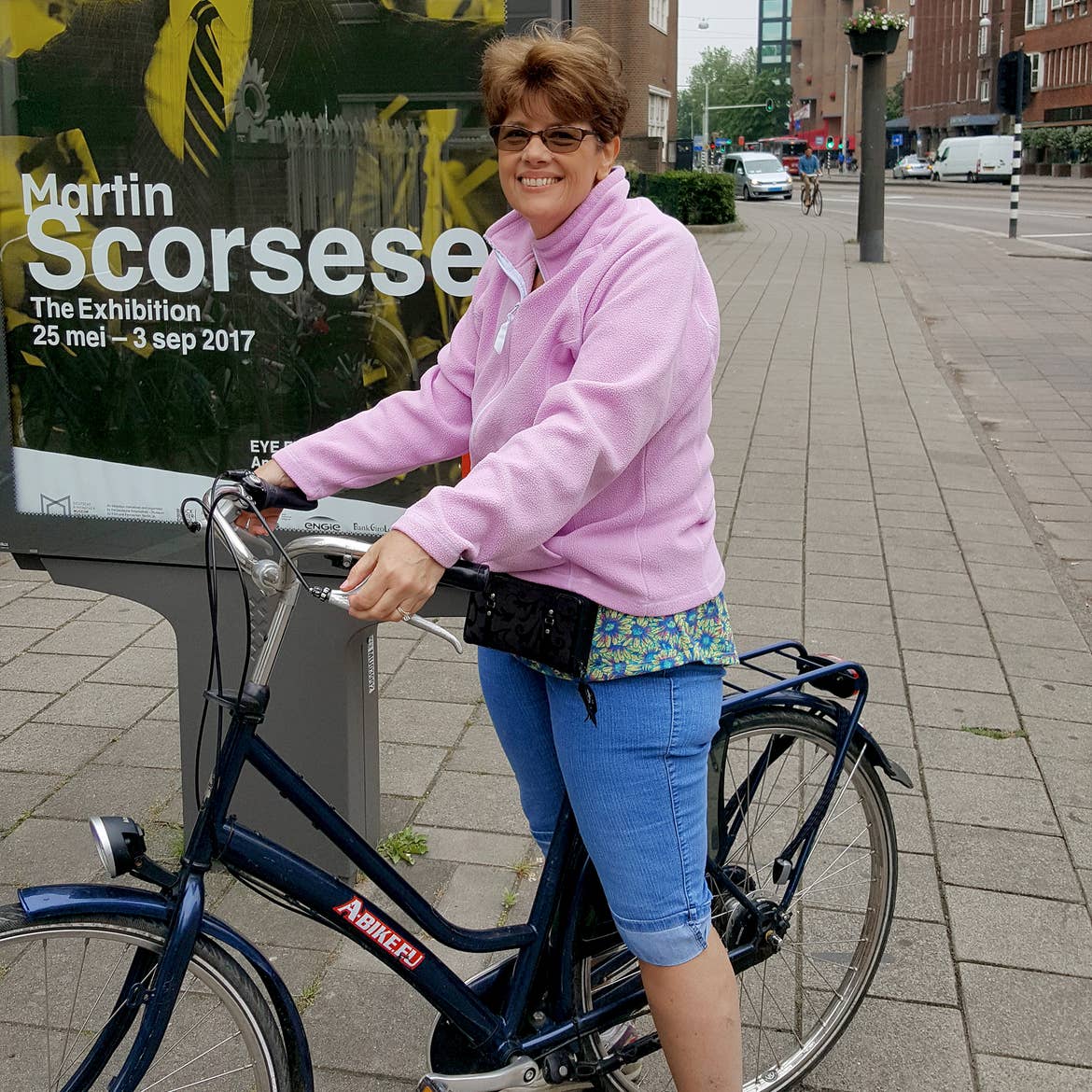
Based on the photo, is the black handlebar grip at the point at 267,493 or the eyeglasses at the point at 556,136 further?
the black handlebar grip at the point at 267,493

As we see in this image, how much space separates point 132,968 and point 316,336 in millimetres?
1568

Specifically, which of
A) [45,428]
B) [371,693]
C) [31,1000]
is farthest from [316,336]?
[31,1000]

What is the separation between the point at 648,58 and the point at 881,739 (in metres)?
38.2

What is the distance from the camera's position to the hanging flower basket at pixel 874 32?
18750mm

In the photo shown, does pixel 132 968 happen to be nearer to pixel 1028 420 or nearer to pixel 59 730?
pixel 59 730

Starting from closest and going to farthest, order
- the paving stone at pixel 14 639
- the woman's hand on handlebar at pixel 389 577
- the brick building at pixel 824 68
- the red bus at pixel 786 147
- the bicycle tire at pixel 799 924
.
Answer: the woman's hand on handlebar at pixel 389 577, the bicycle tire at pixel 799 924, the paving stone at pixel 14 639, the red bus at pixel 786 147, the brick building at pixel 824 68

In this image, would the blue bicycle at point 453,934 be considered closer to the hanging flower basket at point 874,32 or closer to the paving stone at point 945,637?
the paving stone at point 945,637

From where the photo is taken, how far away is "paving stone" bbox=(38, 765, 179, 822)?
12.4ft

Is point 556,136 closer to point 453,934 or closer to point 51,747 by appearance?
point 453,934

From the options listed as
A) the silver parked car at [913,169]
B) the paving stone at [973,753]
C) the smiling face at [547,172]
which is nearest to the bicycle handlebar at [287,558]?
the smiling face at [547,172]

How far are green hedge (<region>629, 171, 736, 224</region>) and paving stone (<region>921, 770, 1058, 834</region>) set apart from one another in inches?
924

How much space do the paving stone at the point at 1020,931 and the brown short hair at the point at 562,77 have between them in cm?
207

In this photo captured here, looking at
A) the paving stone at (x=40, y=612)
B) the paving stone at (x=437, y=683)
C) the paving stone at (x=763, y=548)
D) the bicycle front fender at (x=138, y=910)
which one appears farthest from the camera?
the paving stone at (x=763, y=548)

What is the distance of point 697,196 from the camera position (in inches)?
1050
